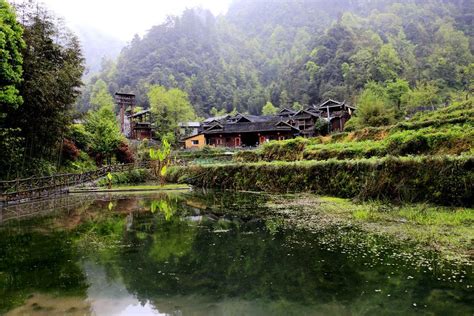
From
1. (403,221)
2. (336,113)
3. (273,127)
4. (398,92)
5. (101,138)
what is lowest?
(403,221)

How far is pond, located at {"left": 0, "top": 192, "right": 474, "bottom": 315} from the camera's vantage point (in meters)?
5.42

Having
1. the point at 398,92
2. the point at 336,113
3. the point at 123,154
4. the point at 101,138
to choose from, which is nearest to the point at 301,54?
the point at 336,113

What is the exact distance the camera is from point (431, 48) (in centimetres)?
9538

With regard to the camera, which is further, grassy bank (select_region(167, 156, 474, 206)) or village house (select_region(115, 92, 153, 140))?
village house (select_region(115, 92, 153, 140))

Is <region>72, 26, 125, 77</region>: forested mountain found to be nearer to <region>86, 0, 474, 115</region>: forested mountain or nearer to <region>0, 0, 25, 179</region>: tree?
<region>86, 0, 474, 115</region>: forested mountain

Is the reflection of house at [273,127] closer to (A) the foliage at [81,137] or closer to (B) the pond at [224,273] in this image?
(A) the foliage at [81,137]

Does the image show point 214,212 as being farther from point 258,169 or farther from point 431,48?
point 431,48

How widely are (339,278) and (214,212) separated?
9.07 m

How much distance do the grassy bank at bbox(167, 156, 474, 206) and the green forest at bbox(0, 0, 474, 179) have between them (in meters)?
13.7

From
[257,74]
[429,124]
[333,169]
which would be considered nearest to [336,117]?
[429,124]

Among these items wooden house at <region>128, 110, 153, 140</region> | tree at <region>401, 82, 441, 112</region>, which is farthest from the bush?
tree at <region>401, 82, 441, 112</region>

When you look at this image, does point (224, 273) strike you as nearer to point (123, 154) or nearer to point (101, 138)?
point (101, 138)

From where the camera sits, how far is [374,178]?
1552cm

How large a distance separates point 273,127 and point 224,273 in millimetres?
45671
